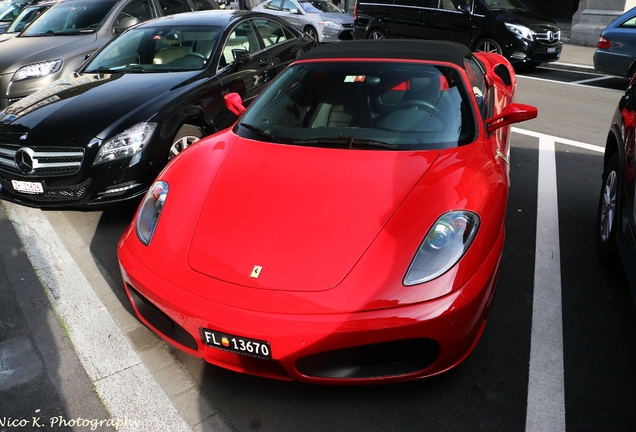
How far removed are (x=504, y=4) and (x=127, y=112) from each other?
9.92 metres

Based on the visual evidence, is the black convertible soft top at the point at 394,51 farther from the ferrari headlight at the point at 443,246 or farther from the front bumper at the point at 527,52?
the front bumper at the point at 527,52

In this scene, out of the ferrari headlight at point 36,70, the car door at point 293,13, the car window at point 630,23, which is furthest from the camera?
the car door at point 293,13

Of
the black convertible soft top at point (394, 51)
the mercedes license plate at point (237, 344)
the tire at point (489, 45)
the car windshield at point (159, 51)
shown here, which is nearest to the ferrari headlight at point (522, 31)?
the tire at point (489, 45)

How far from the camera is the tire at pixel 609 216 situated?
385cm

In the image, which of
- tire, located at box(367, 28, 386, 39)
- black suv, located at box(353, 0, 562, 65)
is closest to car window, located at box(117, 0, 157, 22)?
black suv, located at box(353, 0, 562, 65)

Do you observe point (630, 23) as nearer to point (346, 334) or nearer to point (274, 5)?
point (346, 334)

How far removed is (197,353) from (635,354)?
7.28 ft

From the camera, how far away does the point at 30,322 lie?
3.59m

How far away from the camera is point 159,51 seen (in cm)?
616

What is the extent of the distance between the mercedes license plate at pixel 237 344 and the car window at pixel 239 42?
12.6 feet

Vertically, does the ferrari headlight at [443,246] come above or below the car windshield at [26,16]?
above

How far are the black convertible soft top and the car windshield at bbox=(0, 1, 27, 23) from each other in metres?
13.1

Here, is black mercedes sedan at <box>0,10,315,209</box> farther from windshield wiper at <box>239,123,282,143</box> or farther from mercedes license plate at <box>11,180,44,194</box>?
windshield wiper at <box>239,123,282,143</box>

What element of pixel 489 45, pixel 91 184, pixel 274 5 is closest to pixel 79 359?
pixel 91 184
